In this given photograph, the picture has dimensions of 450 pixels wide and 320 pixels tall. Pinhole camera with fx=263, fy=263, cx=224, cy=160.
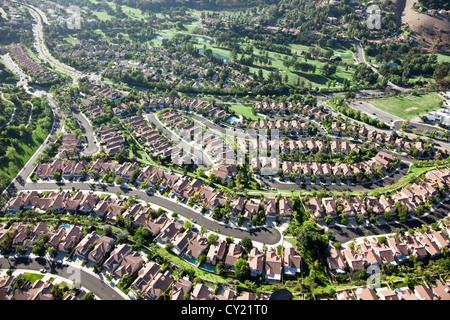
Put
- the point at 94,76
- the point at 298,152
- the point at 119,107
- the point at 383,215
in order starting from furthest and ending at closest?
the point at 94,76
the point at 119,107
the point at 298,152
the point at 383,215

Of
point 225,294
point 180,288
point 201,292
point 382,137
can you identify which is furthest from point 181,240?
point 382,137

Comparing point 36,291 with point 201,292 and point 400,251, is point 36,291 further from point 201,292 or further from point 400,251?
point 400,251

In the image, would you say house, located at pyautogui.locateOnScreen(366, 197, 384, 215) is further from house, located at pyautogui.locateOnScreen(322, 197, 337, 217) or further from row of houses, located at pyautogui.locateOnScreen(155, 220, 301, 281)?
row of houses, located at pyautogui.locateOnScreen(155, 220, 301, 281)

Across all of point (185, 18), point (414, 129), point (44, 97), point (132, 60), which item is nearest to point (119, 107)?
point (44, 97)

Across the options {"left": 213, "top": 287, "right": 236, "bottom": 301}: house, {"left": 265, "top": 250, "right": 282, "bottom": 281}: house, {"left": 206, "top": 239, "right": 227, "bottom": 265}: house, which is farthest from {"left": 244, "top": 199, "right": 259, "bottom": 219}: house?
{"left": 213, "top": 287, "right": 236, "bottom": 301}: house

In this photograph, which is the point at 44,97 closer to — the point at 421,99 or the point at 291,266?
the point at 291,266

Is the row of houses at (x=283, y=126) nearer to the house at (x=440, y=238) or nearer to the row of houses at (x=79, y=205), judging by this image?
the house at (x=440, y=238)
